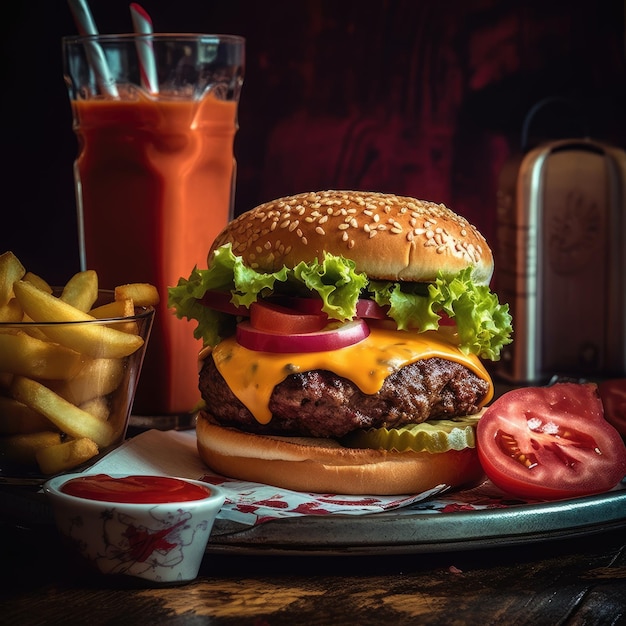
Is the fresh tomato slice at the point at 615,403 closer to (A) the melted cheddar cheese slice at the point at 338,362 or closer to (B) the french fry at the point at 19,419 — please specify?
(A) the melted cheddar cheese slice at the point at 338,362

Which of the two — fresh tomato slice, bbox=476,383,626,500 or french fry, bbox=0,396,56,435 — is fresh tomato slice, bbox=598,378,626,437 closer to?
fresh tomato slice, bbox=476,383,626,500

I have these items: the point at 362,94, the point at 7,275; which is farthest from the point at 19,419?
the point at 362,94

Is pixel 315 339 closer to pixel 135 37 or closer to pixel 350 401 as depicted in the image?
pixel 350 401

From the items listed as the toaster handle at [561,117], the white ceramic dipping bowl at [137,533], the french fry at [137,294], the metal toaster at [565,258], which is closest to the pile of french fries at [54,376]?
the french fry at [137,294]

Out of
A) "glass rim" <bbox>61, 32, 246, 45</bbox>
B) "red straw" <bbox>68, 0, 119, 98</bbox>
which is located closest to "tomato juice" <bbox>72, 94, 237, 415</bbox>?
"red straw" <bbox>68, 0, 119, 98</bbox>

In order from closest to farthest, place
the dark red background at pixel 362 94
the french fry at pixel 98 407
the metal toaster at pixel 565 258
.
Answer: the french fry at pixel 98 407 → the dark red background at pixel 362 94 → the metal toaster at pixel 565 258

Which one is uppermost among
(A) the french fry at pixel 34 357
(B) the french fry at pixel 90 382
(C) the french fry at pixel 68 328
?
(C) the french fry at pixel 68 328
